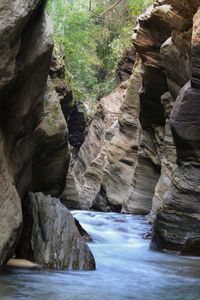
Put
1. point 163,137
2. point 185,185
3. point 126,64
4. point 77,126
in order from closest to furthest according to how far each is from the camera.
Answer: point 185,185 → point 163,137 → point 126,64 → point 77,126

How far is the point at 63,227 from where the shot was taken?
6160 mm

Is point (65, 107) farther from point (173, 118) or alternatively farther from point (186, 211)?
point (186, 211)

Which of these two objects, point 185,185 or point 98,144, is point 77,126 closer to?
point 98,144

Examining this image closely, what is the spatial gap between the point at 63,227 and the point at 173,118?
13.1ft

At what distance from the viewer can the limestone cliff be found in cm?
460

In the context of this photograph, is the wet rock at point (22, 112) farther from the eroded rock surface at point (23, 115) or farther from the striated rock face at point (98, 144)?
the striated rock face at point (98, 144)

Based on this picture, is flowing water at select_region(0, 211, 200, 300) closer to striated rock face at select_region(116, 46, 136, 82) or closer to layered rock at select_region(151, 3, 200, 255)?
layered rock at select_region(151, 3, 200, 255)

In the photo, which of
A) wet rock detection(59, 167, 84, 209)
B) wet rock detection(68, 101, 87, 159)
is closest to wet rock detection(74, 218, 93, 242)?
wet rock detection(59, 167, 84, 209)

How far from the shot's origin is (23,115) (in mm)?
5938

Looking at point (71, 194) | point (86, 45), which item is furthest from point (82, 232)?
point (86, 45)

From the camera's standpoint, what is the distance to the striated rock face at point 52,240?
565 centimetres

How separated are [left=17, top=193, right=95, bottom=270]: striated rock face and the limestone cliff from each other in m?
0.13

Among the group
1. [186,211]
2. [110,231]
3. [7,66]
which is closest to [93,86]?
[110,231]

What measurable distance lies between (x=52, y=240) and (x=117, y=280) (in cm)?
127
